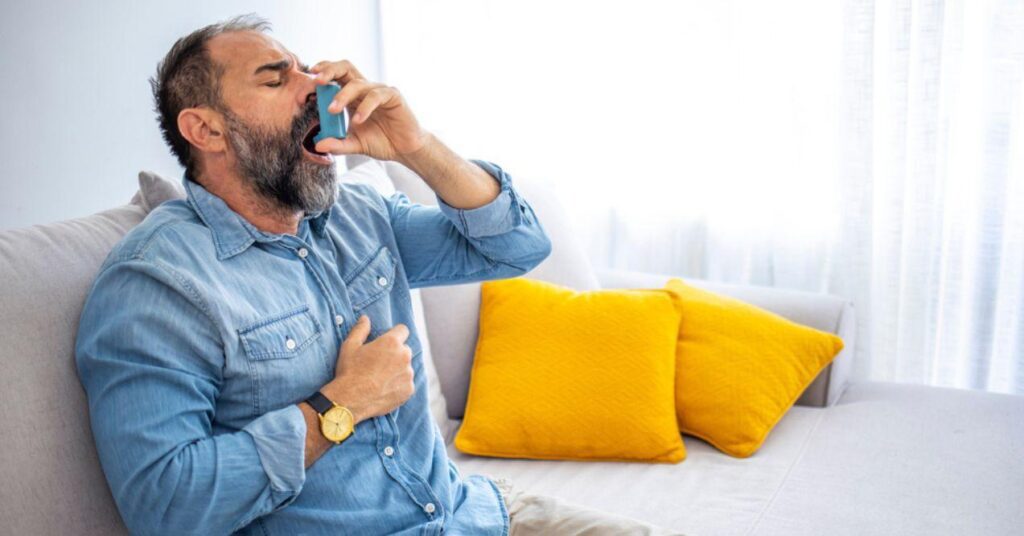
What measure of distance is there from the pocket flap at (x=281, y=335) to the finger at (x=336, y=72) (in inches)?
13.0

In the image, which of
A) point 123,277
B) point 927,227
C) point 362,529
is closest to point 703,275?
point 927,227

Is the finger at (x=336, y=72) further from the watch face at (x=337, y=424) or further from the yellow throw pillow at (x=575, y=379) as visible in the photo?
the yellow throw pillow at (x=575, y=379)

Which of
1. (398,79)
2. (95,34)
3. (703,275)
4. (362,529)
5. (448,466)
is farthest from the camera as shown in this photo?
(398,79)

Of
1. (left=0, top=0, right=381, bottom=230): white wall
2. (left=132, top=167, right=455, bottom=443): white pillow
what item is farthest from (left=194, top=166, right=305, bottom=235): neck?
(left=0, top=0, right=381, bottom=230): white wall

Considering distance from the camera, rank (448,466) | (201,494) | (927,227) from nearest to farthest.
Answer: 1. (201,494)
2. (448,466)
3. (927,227)

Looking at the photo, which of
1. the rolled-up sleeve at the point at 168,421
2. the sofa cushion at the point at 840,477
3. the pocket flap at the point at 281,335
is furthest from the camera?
the sofa cushion at the point at 840,477

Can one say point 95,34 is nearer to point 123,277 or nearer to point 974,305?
point 123,277

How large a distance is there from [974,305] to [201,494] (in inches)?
75.2

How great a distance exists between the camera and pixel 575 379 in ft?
6.68

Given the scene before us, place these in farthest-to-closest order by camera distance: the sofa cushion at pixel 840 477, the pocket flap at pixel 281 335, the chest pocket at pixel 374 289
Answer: the sofa cushion at pixel 840 477 < the chest pocket at pixel 374 289 < the pocket flap at pixel 281 335

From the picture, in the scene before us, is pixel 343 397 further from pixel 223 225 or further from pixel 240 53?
pixel 240 53

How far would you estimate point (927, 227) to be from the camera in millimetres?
2414

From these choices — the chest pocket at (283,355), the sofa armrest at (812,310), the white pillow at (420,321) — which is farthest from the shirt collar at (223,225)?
the sofa armrest at (812,310)

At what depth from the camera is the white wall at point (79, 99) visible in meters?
2.01
